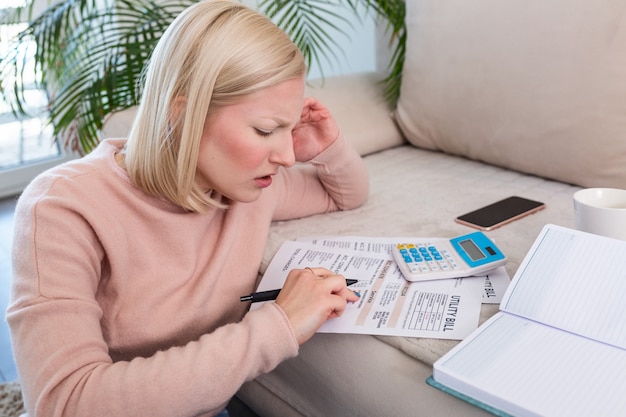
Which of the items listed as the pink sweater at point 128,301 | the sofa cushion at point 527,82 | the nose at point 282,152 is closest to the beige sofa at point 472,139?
the sofa cushion at point 527,82

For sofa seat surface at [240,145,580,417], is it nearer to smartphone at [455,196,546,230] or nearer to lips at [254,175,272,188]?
smartphone at [455,196,546,230]

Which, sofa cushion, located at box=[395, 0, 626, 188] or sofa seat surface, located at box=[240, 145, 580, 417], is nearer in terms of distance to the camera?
sofa seat surface, located at box=[240, 145, 580, 417]

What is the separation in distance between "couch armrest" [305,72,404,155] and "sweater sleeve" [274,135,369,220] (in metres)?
0.33

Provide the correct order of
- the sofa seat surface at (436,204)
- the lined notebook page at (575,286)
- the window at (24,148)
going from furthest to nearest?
the window at (24,148)
the sofa seat surface at (436,204)
the lined notebook page at (575,286)

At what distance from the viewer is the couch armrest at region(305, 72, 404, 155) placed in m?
1.45

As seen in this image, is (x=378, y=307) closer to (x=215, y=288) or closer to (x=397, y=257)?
(x=397, y=257)

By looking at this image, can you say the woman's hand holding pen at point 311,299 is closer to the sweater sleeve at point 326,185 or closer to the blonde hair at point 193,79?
the blonde hair at point 193,79

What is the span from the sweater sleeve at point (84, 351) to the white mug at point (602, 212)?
42cm

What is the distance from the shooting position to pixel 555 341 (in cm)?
61

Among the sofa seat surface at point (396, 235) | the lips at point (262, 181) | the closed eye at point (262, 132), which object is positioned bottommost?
the sofa seat surface at point (396, 235)

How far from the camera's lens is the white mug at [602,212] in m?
0.75

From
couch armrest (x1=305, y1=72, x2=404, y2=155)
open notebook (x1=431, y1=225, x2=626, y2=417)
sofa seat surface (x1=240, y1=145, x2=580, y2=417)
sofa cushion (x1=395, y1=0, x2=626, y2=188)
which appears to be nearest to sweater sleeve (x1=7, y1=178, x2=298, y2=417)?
sofa seat surface (x1=240, y1=145, x2=580, y2=417)

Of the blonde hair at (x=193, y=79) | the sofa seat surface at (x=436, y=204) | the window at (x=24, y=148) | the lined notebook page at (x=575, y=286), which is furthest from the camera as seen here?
the window at (x=24, y=148)

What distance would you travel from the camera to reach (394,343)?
70 centimetres
